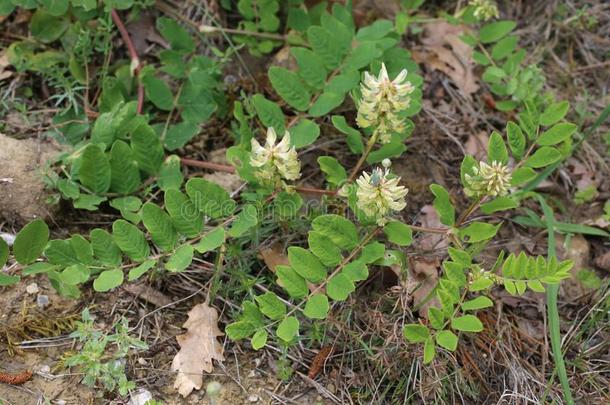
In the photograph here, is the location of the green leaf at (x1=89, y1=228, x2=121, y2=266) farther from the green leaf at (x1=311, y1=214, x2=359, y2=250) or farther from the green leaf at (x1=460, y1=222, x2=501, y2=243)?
the green leaf at (x1=460, y1=222, x2=501, y2=243)

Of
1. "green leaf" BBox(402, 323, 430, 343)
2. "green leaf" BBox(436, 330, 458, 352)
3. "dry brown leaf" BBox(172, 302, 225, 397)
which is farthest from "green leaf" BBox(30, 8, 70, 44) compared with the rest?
"green leaf" BBox(436, 330, 458, 352)

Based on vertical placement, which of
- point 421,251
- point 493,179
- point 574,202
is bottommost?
point 574,202

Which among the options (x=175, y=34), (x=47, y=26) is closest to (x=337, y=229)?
(x=175, y=34)

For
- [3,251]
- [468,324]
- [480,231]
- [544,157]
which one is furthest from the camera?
[544,157]

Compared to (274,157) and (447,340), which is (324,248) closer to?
(274,157)

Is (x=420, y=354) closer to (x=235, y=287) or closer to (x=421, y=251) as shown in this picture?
(x=421, y=251)

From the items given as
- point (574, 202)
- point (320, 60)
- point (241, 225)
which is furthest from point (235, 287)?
point (574, 202)
